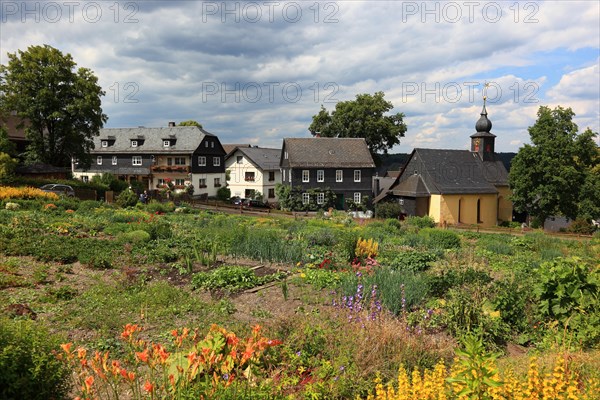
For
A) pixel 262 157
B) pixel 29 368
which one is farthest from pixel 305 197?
pixel 29 368

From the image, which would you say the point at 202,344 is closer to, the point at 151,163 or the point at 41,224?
the point at 41,224

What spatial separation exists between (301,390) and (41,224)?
1365 cm

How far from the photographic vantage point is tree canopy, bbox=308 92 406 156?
53781 mm

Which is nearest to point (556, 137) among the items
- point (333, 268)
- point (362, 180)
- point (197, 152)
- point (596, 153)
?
point (596, 153)

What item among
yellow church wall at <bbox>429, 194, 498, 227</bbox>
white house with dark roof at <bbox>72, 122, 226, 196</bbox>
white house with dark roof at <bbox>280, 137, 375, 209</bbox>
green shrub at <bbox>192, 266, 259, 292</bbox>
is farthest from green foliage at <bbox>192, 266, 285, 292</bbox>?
white house with dark roof at <bbox>72, 122, 226, 196</bbox>

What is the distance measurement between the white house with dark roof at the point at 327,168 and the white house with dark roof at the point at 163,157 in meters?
10.00

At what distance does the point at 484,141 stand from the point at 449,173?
897 cm

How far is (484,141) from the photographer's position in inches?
1845

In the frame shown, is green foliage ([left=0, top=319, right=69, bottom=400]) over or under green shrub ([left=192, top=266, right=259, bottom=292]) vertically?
over

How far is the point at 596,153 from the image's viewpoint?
35.3m

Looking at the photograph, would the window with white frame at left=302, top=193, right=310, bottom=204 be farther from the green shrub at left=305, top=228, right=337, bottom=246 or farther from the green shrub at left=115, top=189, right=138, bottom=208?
the green shrub at left=305, top=228, right=337, bottom=246

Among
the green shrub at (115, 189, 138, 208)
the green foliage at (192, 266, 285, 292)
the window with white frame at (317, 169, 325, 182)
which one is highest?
the window with white frame at (317, 169, 325, 182)

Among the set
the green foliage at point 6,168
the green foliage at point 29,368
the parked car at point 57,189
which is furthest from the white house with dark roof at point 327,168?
the green foliage at point 29,368

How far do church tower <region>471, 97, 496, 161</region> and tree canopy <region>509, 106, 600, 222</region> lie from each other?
35.5ft
